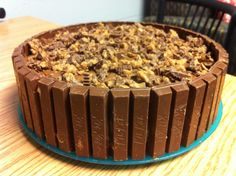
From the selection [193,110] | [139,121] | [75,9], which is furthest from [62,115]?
[75,9]

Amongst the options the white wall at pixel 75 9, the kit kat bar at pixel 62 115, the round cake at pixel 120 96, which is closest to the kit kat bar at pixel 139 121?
the round cake at pixel 120 96

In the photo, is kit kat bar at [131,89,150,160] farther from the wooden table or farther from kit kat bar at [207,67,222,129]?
kit kat bar at [207,67,222,129]

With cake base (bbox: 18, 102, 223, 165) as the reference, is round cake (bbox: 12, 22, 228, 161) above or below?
above

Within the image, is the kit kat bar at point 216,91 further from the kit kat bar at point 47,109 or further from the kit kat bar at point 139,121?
the kit kat bar at point 47,109

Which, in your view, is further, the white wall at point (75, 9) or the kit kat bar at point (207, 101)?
the white wall at point (75, 9)

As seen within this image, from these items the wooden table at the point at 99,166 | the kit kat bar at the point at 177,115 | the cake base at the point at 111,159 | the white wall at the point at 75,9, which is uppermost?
the kit kat bar at the point at 177,115

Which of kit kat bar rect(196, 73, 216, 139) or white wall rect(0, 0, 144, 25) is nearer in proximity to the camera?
kit kat bar rect(196, 73, 216, 139)

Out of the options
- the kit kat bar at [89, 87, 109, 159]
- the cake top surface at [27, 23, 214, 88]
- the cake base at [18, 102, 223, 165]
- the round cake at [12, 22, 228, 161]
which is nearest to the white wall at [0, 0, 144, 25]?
the cake top surface at [27, 23, 214, 88]
